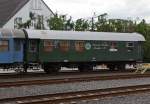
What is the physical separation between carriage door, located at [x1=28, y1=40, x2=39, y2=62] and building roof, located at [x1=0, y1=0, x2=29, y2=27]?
1560 inches

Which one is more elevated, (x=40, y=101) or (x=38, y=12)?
(x=38, y=12)

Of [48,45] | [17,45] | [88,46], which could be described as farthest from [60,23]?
[17,45]

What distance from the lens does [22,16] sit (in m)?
70.2

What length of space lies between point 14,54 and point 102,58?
310 inches

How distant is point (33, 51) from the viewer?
97.3 feet

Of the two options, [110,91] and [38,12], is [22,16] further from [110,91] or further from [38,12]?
[110,91]

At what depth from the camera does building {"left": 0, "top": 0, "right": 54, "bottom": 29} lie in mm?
68188

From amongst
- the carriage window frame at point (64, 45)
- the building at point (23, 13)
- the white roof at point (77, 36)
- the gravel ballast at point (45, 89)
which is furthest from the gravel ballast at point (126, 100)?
the building at point (23, 13)

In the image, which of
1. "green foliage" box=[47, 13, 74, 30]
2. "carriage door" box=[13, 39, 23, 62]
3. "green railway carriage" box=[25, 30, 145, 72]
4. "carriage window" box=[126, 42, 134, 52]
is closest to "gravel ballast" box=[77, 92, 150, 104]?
"carriage door" box=[13, 39, 23, 62]

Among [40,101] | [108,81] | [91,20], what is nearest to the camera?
[40,101]

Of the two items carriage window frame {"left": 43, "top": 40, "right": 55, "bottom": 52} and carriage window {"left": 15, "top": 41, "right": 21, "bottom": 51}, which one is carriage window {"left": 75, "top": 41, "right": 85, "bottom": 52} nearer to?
carriage window frame {"left": 43, "top": 40, "right": 55, "bottom": 52}

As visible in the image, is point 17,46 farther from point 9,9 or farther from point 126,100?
point 9,9

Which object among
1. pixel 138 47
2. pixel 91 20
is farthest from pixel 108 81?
pixel 91 20

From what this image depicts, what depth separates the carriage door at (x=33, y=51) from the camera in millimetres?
29459
